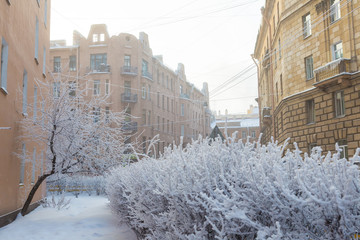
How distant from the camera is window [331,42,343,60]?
19.2 metres

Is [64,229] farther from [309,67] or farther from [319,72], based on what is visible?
[309,67]

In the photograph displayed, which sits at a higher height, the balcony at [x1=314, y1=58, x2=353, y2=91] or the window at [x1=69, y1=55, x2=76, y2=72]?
the window at [x1=69, y1=55, x2=76, y2=72]

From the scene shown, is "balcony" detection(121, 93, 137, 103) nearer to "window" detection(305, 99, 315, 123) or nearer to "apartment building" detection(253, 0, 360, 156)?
"apartment building" detection(253, 0, 360, 156)

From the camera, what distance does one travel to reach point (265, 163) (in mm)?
3262

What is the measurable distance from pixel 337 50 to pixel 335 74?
194cm

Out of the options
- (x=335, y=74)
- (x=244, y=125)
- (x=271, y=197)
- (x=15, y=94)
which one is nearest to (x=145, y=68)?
(x=335, y=74)

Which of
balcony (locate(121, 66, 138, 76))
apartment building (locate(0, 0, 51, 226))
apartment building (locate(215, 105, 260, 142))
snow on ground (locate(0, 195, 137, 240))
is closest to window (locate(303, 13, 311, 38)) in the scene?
apartment building (locate(0, 0, 51, 226))

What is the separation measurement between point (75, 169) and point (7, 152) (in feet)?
7.90

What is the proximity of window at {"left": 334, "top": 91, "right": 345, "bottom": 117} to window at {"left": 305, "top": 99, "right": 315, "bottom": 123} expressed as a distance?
2.10 metres

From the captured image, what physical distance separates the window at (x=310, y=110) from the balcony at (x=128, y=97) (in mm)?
24069

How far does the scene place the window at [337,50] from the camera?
1916cm

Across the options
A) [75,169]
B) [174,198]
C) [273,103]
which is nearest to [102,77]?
[273,103]

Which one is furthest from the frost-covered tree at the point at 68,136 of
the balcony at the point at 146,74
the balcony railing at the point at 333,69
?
the balcony at the point at 146,74

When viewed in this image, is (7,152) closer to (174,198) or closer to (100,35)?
(174,198)
